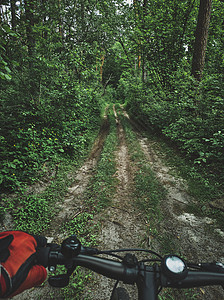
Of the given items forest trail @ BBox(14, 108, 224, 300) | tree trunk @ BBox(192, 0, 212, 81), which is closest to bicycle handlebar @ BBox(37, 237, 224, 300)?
forest trail @ BBox(14, 108, 224, 300)

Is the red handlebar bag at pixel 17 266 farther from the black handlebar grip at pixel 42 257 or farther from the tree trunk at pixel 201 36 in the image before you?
the tree trunk at pixel 201 36

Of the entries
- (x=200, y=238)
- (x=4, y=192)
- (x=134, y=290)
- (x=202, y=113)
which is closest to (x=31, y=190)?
(x=4, y=192)

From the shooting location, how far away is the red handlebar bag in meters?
0.76

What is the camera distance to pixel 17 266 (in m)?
0.85

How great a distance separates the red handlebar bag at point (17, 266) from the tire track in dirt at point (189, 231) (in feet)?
8.04

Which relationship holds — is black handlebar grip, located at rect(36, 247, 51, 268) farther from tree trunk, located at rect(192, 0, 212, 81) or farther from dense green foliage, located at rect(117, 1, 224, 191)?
tree trunk, located at rect(192, 0, 212, 81)

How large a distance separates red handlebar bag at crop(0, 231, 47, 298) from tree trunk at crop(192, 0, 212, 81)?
30.4 ft

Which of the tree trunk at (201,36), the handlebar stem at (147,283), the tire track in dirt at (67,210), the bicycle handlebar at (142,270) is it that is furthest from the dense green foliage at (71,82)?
the handlebar stem at (147,283)

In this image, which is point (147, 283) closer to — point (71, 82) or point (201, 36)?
point (71, 82)

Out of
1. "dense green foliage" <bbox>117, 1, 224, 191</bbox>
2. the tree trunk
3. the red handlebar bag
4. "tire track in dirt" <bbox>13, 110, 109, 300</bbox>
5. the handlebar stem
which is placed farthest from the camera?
the tree trunk

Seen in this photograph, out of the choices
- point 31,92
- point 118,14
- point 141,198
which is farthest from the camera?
point 118,14

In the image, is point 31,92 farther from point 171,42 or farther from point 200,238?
point 171,42

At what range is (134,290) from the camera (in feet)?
7.60

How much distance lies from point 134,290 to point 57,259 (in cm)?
196
